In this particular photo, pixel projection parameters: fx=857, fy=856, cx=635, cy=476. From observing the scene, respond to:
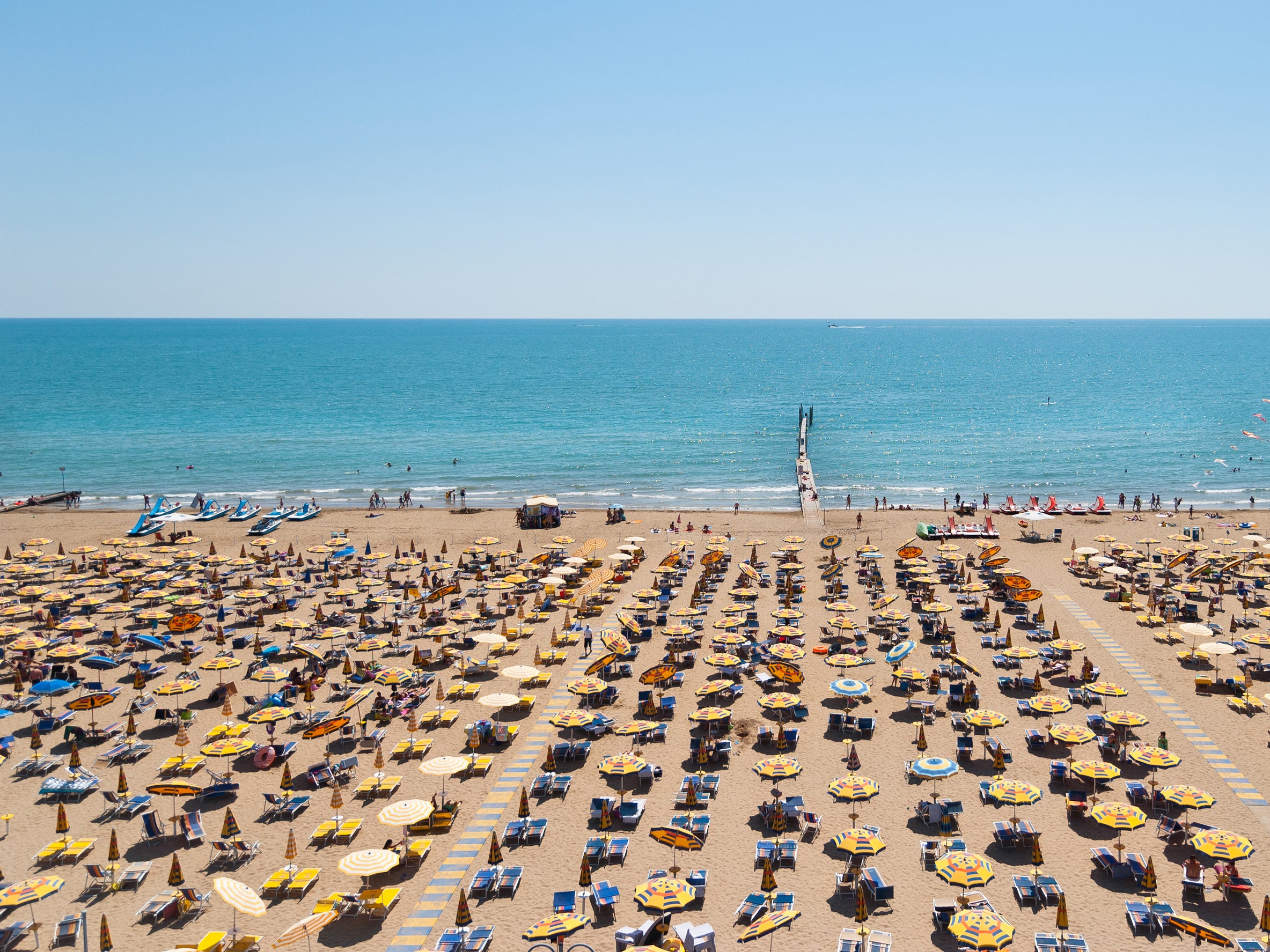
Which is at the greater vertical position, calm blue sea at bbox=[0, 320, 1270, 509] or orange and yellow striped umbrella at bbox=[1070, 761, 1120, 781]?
calm blue sea at bbox=[0, 320, 1270, 509]

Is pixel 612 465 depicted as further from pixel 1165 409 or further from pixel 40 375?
pixel 40 375

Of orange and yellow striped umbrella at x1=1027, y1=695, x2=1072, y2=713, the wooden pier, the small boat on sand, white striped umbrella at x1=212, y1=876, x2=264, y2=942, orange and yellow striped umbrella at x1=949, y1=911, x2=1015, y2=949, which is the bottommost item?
orange and yellow striped umbrella at x1=949, y1=911, x2=1015, y2=949

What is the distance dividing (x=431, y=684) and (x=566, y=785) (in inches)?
383

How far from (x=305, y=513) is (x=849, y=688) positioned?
46.1 meters

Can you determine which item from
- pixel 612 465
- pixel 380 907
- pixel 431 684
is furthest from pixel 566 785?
pixel 612 465

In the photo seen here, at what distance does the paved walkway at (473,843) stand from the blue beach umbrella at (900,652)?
38.8 ft

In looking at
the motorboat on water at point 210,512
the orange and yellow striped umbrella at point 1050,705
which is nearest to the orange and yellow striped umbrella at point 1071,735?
the orange and yellow striped umbrella at point 1050,705

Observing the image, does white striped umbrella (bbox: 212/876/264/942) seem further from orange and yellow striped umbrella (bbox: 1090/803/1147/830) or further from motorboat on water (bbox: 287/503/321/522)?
motorboat on water (bbox: 287/503/321/522)

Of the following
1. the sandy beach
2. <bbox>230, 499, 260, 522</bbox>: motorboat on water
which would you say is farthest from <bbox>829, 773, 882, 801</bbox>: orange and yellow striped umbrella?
<bbox>230, 499, 260, 522</bbox>: motorboat on water

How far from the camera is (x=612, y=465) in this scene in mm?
86250

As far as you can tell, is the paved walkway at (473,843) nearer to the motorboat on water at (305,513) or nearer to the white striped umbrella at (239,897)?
the white striped umbrella at (239,897)

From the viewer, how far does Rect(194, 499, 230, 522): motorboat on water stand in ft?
198

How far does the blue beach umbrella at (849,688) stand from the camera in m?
28.5

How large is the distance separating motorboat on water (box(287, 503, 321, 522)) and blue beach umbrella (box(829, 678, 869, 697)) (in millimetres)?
44949
